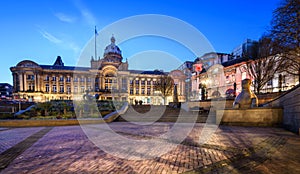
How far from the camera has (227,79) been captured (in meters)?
37.8

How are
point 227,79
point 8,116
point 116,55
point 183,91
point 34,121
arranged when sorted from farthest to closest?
1. point 116,55
2. point 183,91
3. point 227,79
4. point 8,116
5. point 34,121

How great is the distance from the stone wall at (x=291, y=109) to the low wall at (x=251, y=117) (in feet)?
2.09

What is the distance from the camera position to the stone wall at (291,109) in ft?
25.6

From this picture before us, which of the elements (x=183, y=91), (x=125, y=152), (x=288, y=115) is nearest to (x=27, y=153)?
(x=125, y=152)

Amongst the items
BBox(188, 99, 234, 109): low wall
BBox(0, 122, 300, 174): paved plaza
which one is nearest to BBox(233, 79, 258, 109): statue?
BBox(0, 122, 300, 174): paved plaza

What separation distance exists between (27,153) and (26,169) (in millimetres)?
1545

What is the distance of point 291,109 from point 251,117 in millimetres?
2649

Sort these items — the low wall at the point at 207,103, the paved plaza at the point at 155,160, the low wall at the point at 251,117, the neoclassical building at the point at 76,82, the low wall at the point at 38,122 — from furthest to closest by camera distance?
1. the neoclassical building at the point at 76,82
2. the low wall at the point at 207,103
3. the low wall at the point at 38,122
4. the low wall at the point at 251,117
5. the paved plaza at the point at 155,160

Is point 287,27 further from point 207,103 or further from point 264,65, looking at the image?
point 207,103

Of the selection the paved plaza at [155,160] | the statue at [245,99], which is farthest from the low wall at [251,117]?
the paved plaza at [155,160]

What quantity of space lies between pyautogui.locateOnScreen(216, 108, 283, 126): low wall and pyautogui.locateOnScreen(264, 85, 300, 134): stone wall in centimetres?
64

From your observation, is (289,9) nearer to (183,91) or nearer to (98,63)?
(183,91)

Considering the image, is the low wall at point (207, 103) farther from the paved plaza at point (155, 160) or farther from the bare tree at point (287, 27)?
the paved plaza at point (155, 160)

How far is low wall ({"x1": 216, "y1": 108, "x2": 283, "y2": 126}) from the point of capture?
1048cm
